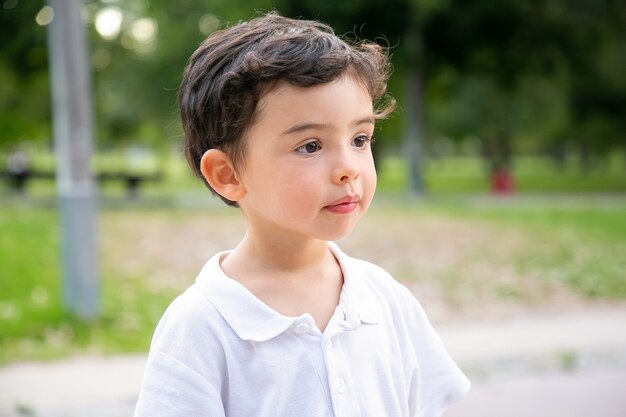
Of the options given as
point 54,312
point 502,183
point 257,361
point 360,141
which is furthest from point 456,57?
point 257,361

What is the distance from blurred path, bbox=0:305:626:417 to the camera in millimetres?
4422

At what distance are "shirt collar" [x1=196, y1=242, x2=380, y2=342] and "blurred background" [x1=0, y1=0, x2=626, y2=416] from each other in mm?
360

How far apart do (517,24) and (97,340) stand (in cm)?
1797

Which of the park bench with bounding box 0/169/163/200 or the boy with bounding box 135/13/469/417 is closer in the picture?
the boy with bounding box 135/13/469/417

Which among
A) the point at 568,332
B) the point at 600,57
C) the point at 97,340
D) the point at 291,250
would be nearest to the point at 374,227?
the point at 568,332

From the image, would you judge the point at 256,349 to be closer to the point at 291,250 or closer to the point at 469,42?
the point at 291,250

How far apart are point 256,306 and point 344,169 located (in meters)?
0.31

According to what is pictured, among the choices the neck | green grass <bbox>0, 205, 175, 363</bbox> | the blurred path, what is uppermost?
the neck

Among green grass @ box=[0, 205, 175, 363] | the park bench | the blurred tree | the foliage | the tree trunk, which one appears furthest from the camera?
the tree trunk

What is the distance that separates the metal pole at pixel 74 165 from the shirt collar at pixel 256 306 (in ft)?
15.1

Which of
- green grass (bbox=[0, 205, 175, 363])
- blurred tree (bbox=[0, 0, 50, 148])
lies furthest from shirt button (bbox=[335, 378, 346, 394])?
blurred tree (bbox=[0, 0, 50, 148])

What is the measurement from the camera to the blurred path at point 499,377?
442 centimetres

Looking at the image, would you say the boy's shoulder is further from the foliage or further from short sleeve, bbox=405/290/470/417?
the foliage

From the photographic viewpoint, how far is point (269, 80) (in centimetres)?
142
